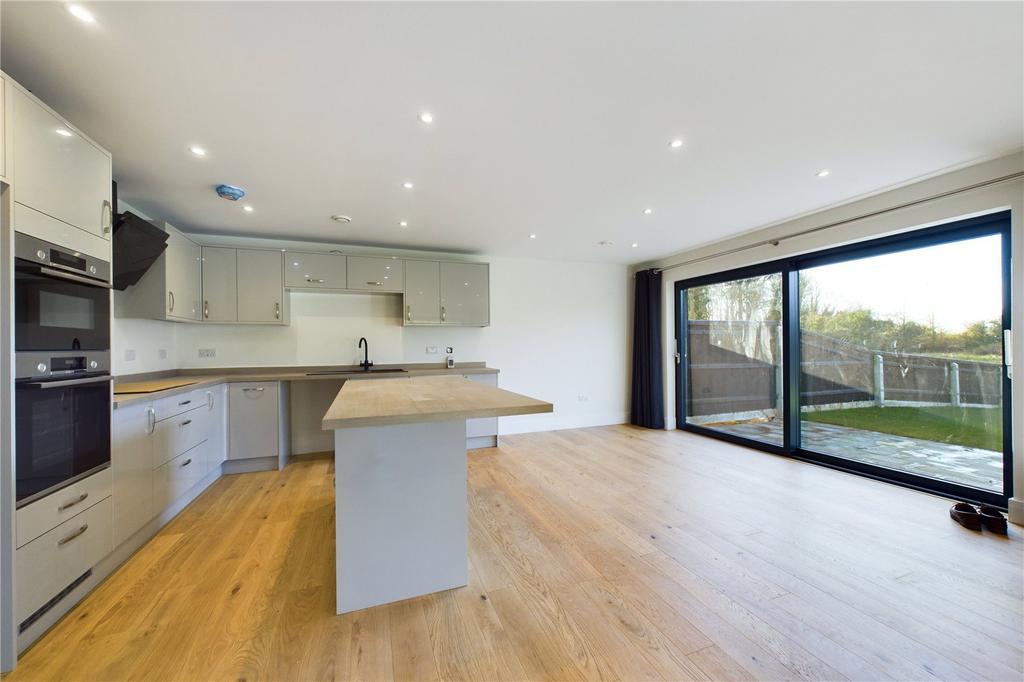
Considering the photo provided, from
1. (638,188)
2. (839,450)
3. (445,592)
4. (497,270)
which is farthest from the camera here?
(497,270)

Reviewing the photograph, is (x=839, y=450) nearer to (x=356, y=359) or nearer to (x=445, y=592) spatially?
(x=445, y=592)

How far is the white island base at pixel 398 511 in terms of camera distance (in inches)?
65.0

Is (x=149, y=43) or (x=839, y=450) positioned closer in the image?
(x=149, y=43)

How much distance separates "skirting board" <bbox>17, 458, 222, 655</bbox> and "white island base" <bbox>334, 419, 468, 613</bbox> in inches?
44.5

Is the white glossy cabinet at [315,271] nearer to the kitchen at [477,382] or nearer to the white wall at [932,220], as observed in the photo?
the kitchen at [477,382]

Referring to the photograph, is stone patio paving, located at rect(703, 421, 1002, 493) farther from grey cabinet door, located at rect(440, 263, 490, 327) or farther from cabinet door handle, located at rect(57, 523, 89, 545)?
cabinet door handle, located at rect(57, 523, 89, 545)

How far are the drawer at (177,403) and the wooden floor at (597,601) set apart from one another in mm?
725

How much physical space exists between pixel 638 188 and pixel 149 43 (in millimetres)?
2742

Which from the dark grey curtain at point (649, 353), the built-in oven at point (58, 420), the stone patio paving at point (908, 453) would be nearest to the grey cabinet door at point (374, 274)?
the built-in oven at point (58, 420)

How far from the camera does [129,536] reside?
2.09 metres

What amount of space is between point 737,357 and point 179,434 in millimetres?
5375

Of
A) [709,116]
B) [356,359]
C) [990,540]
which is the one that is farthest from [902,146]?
[356,359]

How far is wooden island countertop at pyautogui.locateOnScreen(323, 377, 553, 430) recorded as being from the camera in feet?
4.53

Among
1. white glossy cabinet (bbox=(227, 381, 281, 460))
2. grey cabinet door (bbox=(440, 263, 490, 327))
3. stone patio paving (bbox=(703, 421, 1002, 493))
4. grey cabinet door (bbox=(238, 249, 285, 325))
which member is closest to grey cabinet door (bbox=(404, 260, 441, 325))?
grey cabinet door (bbox=(440, 263, 490, 327))
